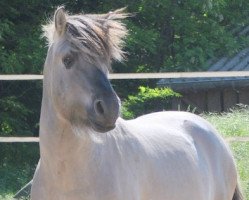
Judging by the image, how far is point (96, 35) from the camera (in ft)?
13.9

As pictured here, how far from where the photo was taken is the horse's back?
486 centimetres

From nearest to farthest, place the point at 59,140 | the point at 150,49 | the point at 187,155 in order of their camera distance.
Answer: the point at 59,140 → the point at 187,155 → the point at 150,49

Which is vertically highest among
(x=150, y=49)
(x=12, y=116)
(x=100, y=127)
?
(x=100, y=127)

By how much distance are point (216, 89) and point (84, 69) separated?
12.0m

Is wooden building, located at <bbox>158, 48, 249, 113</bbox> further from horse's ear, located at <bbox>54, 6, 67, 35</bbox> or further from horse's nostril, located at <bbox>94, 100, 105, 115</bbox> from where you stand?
horse's nostril, located at <bbox>94, 100, 105, 115</bbox>

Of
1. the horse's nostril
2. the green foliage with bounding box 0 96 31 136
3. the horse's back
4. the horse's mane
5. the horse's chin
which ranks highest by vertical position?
the horse's mane

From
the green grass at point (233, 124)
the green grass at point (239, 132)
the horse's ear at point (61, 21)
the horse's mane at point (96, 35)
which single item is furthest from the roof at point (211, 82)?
the horse's ear at point (61, 21)

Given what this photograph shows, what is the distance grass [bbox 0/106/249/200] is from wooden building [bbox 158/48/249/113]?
3.53m

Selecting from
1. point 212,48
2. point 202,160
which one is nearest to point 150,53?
point 212,48

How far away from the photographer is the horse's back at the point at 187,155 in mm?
4855

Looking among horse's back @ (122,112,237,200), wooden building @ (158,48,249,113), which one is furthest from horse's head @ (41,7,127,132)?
wooden building @ (158,48,249,113)

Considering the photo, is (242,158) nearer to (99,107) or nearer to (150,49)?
(99,107)

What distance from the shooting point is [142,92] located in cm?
1462

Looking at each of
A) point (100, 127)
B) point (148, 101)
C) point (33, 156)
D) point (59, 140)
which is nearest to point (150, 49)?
point (148, 101)
